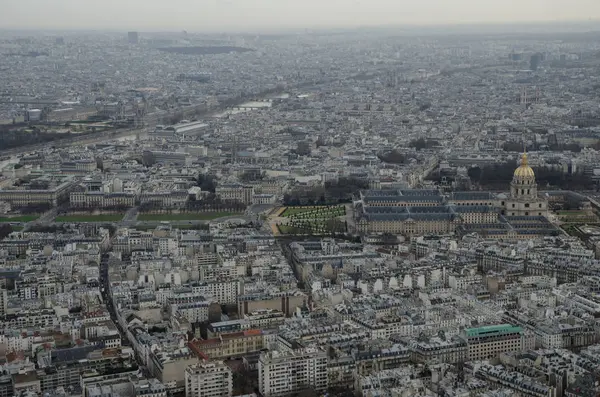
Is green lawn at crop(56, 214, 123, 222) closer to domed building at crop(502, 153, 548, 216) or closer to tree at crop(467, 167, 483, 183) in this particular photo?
domed building at crop(502, 153, 548, 216)

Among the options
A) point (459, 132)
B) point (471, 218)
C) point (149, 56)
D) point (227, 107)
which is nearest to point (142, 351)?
point (471, 218)

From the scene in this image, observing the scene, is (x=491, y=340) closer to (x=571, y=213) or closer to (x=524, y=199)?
(x=524, y=199)

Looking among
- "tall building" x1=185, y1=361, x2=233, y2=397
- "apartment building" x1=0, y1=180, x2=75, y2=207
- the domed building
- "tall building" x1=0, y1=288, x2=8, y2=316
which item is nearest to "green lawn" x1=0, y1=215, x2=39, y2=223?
"apartment building" x1=0, y1=180, x2=75, y2=207

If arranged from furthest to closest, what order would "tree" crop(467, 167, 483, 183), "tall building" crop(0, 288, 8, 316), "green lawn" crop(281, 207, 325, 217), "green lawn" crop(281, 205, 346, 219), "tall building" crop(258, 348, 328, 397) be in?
"tree" crop(467, 167, 483, 183), "green lawn" crop(281, 207, 325, 217), "green lawn" crop(281, 205, 346, 219), "tall building" crop(0, 288, 8, 316), "tall building" crop(258, 348, 328, 397)

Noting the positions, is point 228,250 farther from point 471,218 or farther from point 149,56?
point 149,56

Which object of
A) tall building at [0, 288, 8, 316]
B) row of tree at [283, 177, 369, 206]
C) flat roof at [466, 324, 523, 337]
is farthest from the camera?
row of tree at [283, 177, 369, 206]

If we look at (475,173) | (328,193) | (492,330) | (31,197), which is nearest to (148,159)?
(31,197)
